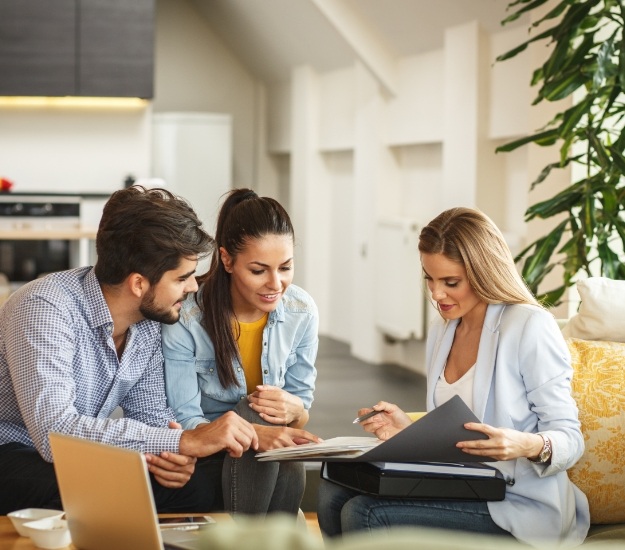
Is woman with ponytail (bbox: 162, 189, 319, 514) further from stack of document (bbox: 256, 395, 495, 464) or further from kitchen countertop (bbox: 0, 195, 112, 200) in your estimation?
kitchen countertop (bbox: 0, 195, 112, 200)

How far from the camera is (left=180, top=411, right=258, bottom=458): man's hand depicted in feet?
7.11

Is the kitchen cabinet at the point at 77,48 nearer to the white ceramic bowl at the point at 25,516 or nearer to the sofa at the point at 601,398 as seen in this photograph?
the sofa at the point at 601,398

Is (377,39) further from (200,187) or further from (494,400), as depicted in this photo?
(494,400)

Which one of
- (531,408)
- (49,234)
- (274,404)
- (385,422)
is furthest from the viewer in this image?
(49,234)

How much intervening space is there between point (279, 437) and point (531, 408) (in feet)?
1.83

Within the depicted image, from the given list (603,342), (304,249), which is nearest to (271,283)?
(603,342)

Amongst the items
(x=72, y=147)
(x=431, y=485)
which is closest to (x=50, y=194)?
(x=72, y=147)

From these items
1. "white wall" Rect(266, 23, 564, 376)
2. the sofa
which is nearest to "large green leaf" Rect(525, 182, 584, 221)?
the sofa

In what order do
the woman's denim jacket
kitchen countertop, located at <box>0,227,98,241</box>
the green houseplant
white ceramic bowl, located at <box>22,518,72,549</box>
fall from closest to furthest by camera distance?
white ceramic bowl, located at <box>22,518,72,549</box>
the woman's denim jacket
the green houseplant
kitchen countertop, located at <box>0,227,98,241</box>

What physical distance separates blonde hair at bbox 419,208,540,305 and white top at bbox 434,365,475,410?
0.58 feet

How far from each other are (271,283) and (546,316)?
665 millimetres

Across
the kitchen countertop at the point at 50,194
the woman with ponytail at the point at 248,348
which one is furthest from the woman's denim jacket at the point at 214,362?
the kitchen countertop at the point at 50,194

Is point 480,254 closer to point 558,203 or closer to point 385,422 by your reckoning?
point 385,422

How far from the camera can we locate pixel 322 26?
8070 mm
